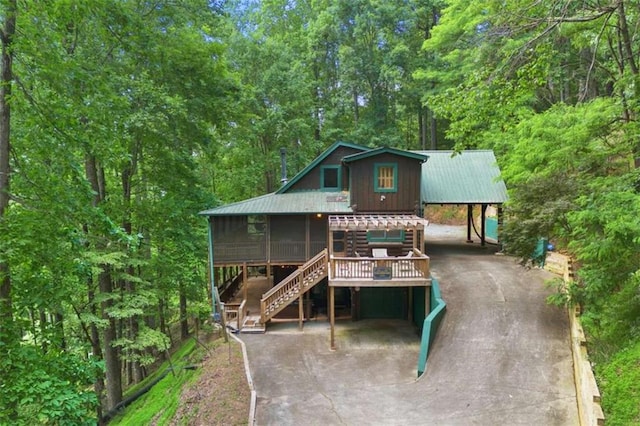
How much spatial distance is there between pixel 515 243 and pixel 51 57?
12.3 meters

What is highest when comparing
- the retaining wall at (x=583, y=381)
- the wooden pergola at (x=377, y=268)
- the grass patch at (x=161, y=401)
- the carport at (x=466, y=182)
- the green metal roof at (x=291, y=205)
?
the carport at (x=466, y=182)

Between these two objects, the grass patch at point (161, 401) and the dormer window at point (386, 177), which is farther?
the dormer window at point (386, 177)

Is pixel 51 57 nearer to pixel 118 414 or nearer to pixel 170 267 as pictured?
pixel 170 267

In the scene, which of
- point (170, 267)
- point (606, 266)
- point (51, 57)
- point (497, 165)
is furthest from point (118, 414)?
point (497, 165)

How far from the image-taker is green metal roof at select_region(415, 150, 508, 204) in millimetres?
17703

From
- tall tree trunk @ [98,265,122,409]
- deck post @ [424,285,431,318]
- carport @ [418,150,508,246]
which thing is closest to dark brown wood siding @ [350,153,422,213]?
carport @ [418,150,508,246]

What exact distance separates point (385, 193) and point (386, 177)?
0.67m

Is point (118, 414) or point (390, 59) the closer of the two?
point (118, 414)

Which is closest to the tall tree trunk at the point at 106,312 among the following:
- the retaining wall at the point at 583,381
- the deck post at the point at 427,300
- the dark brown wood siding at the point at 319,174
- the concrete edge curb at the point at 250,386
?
the concrete edge curb at the point at 250,386

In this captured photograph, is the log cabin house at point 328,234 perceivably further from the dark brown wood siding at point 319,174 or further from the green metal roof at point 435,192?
the dark brown wood siding at point 319,174

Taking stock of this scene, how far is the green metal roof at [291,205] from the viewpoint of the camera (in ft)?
53.1

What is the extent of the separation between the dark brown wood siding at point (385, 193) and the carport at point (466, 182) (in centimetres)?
121

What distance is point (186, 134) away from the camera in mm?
14305

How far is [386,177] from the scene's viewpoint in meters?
16.8
